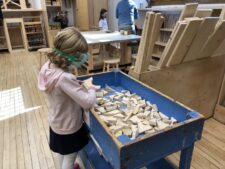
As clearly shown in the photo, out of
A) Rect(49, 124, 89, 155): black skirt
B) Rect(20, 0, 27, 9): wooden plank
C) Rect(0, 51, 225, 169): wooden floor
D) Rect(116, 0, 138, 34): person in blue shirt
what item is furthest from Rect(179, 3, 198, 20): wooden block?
Rect(20, 0, 27, 9): wooden plank

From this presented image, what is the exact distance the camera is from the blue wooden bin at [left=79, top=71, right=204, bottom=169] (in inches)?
37.7

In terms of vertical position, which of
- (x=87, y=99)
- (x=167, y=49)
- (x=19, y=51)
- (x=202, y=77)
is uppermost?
(x=167, y=49)

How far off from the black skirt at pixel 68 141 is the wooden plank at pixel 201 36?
3.92 ft

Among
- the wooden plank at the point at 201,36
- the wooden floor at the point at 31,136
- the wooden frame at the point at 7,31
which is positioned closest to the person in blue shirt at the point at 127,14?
the wooden floor at the point at 31,136

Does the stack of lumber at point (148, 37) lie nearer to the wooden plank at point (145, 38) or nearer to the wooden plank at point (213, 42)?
the wooden plank at point (145, 38)

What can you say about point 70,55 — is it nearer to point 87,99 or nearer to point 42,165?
point 87,99

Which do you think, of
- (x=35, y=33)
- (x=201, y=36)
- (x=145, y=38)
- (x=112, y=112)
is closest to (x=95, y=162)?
(x=112, y=112)

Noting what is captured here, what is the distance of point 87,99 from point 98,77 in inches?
27.1

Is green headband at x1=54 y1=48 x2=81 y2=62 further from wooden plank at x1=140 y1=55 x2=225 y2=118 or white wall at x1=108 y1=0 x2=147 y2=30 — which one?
white wall at x1=108 y1=0 x2=147 y2=30

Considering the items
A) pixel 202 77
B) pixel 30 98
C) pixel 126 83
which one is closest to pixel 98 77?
pixel 126 83

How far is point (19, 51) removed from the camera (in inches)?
275

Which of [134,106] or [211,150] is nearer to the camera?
[134,106]

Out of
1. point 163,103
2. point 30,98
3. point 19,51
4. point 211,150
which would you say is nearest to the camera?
point 163,103

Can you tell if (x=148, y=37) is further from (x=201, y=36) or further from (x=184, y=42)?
(x=201, y=36)
